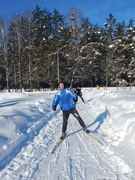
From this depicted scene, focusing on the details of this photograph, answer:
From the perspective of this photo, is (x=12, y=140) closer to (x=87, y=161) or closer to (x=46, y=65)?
(x=87, y=161)

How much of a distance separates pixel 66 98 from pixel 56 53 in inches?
1418

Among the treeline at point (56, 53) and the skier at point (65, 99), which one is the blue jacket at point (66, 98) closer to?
the skier at point (65, 99)

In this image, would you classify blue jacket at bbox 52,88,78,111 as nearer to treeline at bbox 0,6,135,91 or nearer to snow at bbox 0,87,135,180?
snow at bbox 0,87,135,180

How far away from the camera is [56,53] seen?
42.5 m

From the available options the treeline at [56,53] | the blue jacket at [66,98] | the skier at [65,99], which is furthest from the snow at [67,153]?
the treeline at [56,53]

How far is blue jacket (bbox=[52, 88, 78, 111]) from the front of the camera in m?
7.32

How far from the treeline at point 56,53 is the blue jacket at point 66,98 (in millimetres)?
30009

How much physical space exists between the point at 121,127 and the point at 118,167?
3615 mm

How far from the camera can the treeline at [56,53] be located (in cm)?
4072

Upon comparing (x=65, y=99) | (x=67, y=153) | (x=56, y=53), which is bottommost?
(x=67, y=153)

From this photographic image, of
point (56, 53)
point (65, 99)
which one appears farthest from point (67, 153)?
point (56, 53)

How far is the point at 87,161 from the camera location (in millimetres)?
5246

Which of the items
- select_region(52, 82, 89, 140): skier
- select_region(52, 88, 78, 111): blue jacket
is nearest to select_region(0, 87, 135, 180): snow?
select_region(52, 82, 89, 140): skier

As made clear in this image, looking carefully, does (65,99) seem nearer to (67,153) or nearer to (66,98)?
(66,98)
